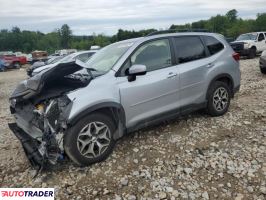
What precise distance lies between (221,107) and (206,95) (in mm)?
555

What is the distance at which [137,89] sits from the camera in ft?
14.0

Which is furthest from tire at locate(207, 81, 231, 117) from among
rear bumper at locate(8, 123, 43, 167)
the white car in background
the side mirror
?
the white car in background

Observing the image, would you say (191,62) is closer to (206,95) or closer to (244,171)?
(206,95)

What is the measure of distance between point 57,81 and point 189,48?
2.51 meters

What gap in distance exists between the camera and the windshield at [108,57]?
4.50 m

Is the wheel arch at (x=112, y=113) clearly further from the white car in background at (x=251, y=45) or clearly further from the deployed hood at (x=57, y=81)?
the white car in background at (x=251, y=45)

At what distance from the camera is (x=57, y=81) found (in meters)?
4.10

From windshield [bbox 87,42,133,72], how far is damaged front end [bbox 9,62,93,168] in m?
0.39

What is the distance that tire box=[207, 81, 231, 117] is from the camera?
17.6 feet

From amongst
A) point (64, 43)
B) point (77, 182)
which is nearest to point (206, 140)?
point (77, 182)

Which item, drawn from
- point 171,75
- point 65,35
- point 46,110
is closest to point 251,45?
point 171,75

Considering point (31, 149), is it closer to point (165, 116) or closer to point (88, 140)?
point (88, 140)

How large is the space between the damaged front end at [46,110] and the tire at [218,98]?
249 centimetres

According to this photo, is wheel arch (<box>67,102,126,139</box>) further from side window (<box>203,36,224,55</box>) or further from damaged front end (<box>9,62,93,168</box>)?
side window (<box>203,36,224,55</box>)
